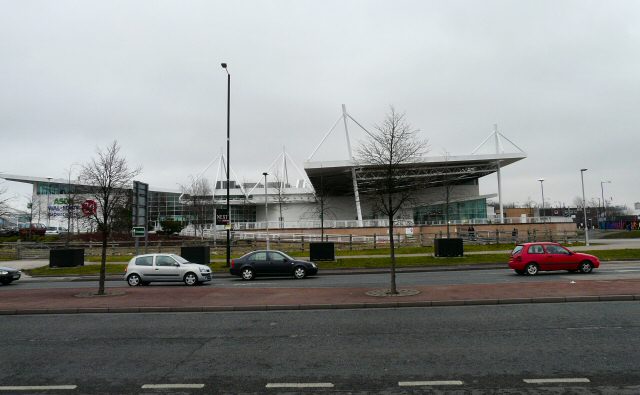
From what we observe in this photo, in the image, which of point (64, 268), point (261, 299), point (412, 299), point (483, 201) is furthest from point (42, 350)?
point (483, 201)

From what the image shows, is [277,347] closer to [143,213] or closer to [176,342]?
[176,342]

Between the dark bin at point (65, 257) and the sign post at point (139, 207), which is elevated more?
the sign post at point (139, 207)

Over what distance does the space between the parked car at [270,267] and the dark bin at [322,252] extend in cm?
580

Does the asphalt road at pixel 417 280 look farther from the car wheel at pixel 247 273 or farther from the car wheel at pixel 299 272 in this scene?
the car wheel at pixel 247 273

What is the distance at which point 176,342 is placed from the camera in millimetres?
8164

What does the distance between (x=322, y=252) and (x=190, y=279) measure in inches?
388

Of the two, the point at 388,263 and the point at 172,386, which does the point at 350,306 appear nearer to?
the point at 172,386

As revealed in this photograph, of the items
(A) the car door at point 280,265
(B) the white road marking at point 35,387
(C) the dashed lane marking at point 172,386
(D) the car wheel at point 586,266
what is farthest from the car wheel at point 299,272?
(B) the white road marking at point 35,387

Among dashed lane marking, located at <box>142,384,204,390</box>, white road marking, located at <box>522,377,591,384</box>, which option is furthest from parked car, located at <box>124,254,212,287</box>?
white road marking, located at <box>522,377,591,384</box>

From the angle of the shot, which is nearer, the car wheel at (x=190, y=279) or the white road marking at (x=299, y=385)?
the white road marking at (x=299, y=385)

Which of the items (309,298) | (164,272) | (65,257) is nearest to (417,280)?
(309,298)

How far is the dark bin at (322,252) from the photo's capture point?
85.7 feet

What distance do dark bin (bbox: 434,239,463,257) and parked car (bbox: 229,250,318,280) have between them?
9.61 m

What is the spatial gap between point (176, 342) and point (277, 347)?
2.03 m
